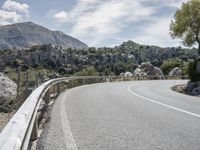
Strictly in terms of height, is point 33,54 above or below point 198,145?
above

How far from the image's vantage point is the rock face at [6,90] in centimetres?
1429

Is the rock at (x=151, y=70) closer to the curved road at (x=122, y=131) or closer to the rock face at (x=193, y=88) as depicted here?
the rock face at (x=193, y=88)

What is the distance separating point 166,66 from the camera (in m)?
119

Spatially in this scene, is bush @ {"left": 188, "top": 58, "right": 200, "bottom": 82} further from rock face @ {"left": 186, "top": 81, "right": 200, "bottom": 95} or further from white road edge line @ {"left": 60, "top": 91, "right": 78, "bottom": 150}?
white road edge line @ {"left": 60, "top": 91, "right": 78, "bottom": 150}

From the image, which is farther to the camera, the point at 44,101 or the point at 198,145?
the point at 44,101

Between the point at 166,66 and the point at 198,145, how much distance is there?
114 metres

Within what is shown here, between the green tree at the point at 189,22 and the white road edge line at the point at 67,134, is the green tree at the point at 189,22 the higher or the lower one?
the higher one

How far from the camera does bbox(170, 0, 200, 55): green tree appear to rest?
4484 centimetres

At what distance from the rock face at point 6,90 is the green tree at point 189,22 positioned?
3334 cm

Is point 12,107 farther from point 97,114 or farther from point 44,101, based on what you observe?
point 97,114

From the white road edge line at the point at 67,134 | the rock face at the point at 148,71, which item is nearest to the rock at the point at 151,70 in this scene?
the rock face at the point at 148,71

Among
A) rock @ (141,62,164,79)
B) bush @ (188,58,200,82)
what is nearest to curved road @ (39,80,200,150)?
bush @ (188,58,200,82)

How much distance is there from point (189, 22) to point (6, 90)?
112 feet

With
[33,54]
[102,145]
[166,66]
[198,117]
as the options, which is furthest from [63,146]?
[33,54]
